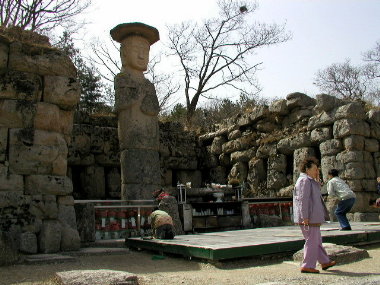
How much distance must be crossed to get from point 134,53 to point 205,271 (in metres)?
8.17

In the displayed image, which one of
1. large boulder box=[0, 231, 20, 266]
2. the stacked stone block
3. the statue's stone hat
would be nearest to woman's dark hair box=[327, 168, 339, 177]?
large boulder box=[0, 231, 20, 266]

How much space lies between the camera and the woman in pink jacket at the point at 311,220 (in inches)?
223

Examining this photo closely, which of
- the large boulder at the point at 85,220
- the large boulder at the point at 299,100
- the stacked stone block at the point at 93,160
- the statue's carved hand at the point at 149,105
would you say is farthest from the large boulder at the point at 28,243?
the large boulder at the point at 299,100

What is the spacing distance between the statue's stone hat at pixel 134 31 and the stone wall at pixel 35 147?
514 cm

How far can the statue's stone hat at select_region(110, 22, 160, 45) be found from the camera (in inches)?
497

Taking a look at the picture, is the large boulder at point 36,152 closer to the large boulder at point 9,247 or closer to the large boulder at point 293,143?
the large boulder at point 9,247

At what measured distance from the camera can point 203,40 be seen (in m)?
27.1

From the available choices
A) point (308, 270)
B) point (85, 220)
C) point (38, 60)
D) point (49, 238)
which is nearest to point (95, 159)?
point (85, 220)

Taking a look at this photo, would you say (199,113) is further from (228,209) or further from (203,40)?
(228,209)

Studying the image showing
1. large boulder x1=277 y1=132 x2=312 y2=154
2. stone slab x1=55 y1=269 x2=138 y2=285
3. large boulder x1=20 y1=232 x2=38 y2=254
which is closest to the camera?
stone slab x1=55 y1=269 x2=138 y2=285

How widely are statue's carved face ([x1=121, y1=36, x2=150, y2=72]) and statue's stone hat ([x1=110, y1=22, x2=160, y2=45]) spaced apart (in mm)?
120

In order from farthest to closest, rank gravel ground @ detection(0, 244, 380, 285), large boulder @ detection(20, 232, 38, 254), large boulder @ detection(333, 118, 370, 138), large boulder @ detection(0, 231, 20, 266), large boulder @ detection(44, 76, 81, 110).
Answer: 1. large boulder @ detection(333, 118, 370, 138)
2. large boulder @ detection(44, 76, 81, 110)
3. large boulder @ detection(20, 232, 38, 254)
4. large boulder @ detection(0, 231, 20, 266)
5. gravel ground @ detection(0, 244, 380, 285)

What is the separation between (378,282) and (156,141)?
848 cm

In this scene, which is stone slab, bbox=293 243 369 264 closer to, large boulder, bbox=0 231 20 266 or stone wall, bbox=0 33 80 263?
stone wall, bbox=0 33 80 263
